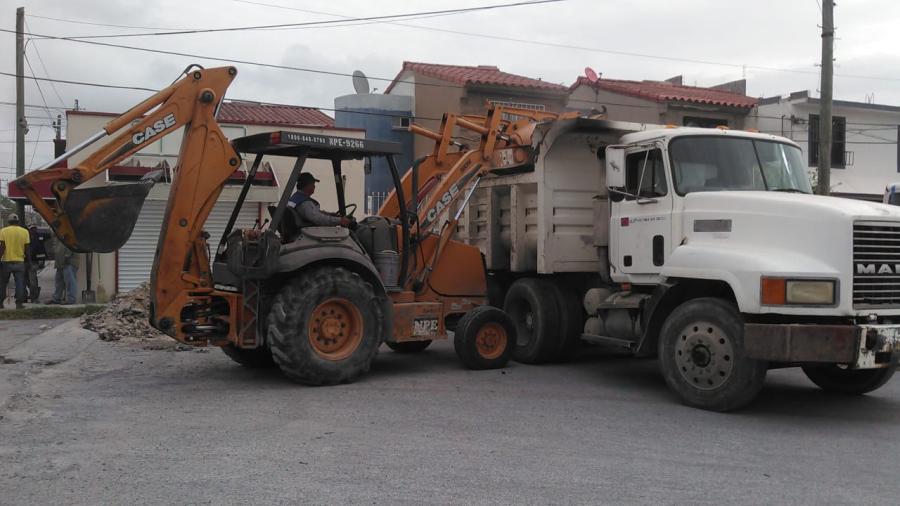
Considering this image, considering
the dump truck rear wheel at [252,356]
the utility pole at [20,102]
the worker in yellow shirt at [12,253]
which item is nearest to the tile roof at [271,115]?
the utility pole at [20,102]

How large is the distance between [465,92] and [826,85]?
44.0ft

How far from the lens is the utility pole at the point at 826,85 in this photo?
1388 cm

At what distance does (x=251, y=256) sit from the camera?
811 cm

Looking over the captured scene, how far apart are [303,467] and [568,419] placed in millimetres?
2583

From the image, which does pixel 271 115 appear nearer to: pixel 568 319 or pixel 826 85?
pixel 826 85

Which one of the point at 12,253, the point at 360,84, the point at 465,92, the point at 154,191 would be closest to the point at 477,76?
the point at 465,92

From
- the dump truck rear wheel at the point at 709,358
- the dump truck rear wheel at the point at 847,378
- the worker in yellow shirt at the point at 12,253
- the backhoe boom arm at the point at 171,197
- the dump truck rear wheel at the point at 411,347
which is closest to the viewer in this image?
the dump truck rear wheel at the point at 709,358

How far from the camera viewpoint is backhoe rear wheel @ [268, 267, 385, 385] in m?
8.07

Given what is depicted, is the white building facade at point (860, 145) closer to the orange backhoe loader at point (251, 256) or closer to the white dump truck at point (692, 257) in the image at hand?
the white dump truck at point (692, 257)

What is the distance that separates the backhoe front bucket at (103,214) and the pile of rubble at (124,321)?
145 inches

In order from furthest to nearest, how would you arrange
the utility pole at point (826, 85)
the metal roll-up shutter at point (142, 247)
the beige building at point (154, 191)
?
the metal roll-up shutter at point (142, 247) < the beige building at point (154, 191) < the utility pole at point (826, 85)

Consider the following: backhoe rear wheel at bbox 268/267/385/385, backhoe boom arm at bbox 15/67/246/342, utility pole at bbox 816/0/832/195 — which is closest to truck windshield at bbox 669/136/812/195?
backhoe rear wheel at bbox 268/267/385/385

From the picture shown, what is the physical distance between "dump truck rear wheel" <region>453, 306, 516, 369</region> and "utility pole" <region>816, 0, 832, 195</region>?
7.33 metres

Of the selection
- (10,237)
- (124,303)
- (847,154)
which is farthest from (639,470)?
(847,154)
